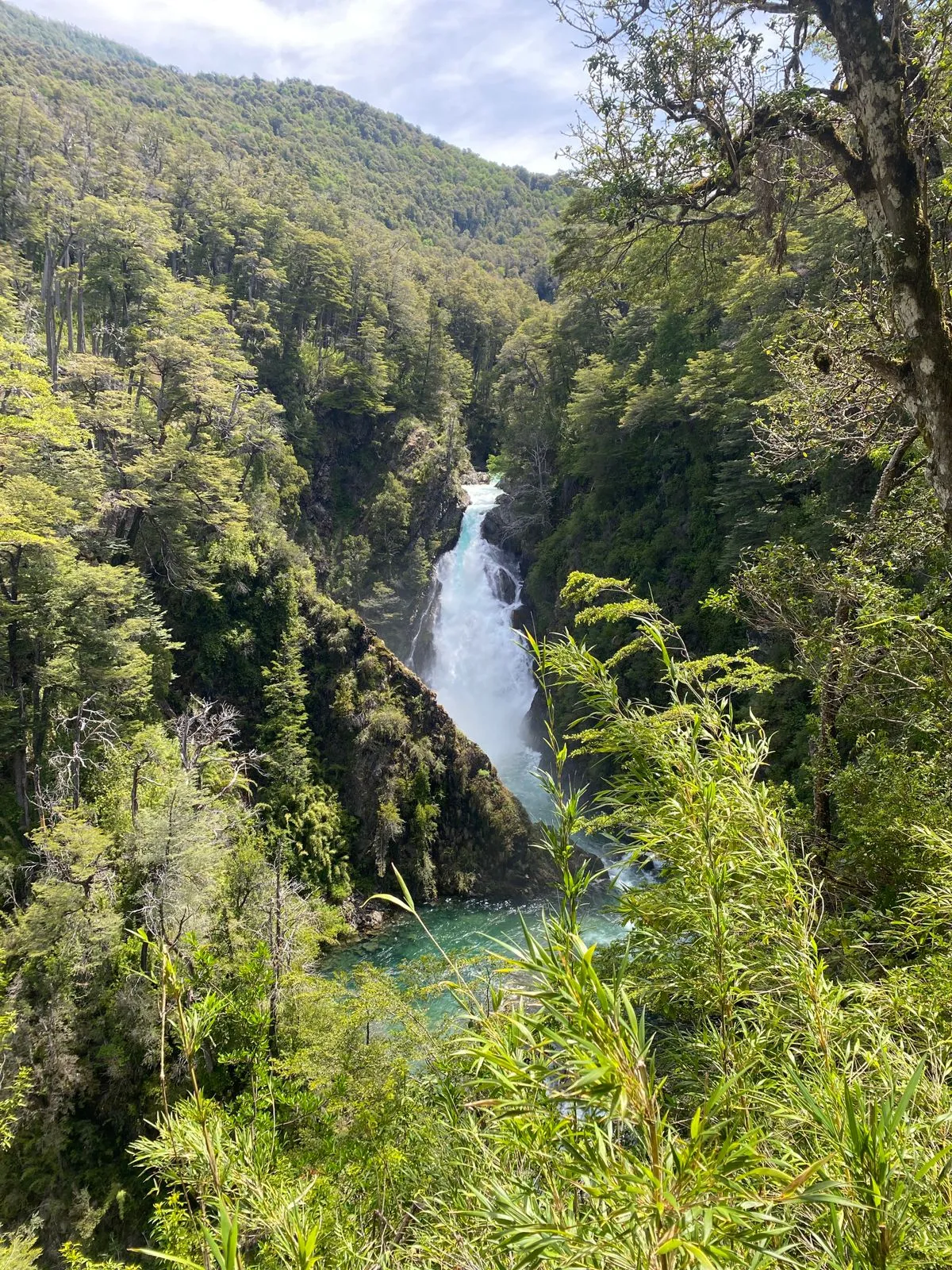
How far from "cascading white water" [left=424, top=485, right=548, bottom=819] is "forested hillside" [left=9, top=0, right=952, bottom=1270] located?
1.26 metres

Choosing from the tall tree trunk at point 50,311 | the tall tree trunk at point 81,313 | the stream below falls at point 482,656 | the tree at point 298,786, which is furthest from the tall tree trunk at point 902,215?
the tall tree trunk at point 81,313

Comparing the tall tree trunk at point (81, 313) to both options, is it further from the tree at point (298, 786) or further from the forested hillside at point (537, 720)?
the tree at point (298, 786)

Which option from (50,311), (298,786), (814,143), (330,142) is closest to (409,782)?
(298,786)

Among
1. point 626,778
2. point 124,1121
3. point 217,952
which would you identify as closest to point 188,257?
point 217,952

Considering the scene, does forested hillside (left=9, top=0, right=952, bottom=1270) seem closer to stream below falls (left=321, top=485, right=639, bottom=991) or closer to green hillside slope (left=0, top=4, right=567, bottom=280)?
stream below falls (left=321, top=485, right=639, bottom=991)

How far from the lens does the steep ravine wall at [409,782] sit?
19.5 m

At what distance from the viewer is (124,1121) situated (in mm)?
10969

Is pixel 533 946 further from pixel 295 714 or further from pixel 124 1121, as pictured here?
Answer: pixel 295 714

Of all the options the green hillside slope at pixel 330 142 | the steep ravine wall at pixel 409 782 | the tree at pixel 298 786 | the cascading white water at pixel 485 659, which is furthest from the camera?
the green hillside slope at pixel 330 142

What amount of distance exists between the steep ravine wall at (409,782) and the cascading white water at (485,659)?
15.2 ft

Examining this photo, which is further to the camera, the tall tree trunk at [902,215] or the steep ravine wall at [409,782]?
the steep ravine wall at [409,782]

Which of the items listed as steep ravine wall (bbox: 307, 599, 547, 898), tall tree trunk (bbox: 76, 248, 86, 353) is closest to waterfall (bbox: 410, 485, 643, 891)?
steep ravine wall (bbox: 307, 599, 547, 898)

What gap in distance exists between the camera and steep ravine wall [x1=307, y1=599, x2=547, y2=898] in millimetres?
19500

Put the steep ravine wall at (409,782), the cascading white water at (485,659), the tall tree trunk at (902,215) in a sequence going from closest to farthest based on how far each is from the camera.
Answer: the tall tree trunk at (902,215)
the steep ravine wall at (409,782)
the cascading white water at (485,659)
